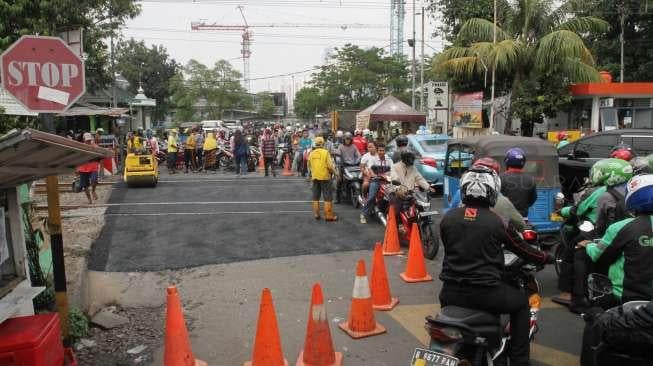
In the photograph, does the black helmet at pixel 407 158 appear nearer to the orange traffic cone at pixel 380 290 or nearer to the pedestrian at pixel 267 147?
the orange traffic cone at pixel 380 290

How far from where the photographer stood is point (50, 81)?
4465 millimetres

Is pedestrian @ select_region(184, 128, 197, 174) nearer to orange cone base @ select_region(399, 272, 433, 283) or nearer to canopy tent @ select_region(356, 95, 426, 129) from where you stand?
canopy tent @ select_region(356, 95, 426, 129)

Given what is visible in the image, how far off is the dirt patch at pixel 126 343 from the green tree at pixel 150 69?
51.0 m

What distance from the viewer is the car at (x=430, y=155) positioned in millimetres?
13398

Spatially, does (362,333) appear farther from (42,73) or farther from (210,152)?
(210,152)

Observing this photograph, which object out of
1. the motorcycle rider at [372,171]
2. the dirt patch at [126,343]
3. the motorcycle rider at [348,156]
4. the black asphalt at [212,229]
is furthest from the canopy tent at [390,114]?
the dirt patch at [126,343]

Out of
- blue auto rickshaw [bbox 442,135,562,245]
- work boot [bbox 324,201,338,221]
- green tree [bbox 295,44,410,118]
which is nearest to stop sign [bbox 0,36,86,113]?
blue auto rickshaw [bbox 442,135,562,245]

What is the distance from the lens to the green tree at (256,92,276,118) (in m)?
72.9

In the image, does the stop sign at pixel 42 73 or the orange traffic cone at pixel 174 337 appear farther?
the stop sign at pixel 42 73

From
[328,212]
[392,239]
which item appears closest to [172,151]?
[328,212]

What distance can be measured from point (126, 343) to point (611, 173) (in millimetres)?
4768

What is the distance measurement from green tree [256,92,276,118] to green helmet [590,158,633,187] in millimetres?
68686

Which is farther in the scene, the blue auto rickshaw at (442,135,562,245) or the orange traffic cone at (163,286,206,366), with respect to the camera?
the blue auto rickshaw at (442,135,562,245)

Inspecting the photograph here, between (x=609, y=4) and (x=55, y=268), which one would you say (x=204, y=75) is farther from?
(x=55, y=268)
